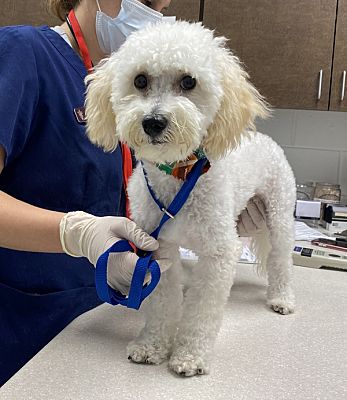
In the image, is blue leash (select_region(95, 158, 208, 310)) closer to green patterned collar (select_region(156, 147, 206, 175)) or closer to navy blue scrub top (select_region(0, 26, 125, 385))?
green patterned collar (select_region(156, 147, 206, 175))

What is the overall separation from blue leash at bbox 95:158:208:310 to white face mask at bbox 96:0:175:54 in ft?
1.25

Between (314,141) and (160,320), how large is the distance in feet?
5.44

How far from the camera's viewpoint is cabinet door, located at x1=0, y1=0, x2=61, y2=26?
211cm

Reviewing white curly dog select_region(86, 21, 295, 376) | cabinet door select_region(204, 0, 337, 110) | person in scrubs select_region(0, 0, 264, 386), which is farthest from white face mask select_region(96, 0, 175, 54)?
cabinet door select_region(204, 0, 337, 110)

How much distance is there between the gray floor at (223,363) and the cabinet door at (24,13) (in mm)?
1578

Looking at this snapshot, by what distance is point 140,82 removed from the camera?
725 millimetres

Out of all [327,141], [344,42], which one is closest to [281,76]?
[344,42]

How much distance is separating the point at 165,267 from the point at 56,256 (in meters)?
0.32

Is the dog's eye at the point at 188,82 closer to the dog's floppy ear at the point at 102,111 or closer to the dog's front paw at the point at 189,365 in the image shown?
the dog's floppy ear at the point at 102,111

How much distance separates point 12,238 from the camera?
31.3 inches

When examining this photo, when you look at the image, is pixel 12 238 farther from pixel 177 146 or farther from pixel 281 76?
pixel 281 76

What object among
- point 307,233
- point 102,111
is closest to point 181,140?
point 102,111

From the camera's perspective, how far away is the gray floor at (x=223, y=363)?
0.67 m

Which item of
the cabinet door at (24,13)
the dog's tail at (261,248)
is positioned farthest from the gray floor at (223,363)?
the cabinet door at (24,13)
